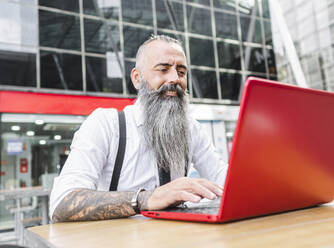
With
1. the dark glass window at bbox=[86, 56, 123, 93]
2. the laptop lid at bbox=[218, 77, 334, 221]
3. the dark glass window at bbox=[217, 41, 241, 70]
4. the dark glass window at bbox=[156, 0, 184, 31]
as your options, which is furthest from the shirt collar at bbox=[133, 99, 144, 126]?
the dark glass window at bbox=[217, 41, 241, 70]

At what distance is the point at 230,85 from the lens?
1104 centimetres

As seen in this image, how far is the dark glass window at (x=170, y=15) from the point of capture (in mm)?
10086

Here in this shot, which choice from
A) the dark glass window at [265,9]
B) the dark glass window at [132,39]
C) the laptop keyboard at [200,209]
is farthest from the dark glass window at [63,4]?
the laptop keyboard at [200,209]

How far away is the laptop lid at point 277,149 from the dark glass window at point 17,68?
777cm

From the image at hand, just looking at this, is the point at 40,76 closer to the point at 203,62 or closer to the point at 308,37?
the point at 203,62

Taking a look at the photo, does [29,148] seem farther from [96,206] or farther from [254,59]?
[254,59]

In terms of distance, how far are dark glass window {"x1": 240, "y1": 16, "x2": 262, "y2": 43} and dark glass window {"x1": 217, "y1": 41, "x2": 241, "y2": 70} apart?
65 centimetres

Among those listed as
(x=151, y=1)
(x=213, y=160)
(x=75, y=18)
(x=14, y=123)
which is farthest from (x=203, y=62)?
(x=213, y=160)

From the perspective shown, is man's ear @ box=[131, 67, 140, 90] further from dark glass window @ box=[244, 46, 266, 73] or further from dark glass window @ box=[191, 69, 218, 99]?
dark glass window @ box=[244, 46, 266, 73]

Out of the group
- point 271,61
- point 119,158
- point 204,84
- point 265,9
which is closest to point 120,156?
point 119,158

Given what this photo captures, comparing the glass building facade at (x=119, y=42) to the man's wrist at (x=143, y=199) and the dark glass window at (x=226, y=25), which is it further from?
the man's wrist at (x=143, y=199)

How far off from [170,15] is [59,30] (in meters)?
3.73

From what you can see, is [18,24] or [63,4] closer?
[18,24]

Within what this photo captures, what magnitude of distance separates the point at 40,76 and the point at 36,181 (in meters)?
2.62
